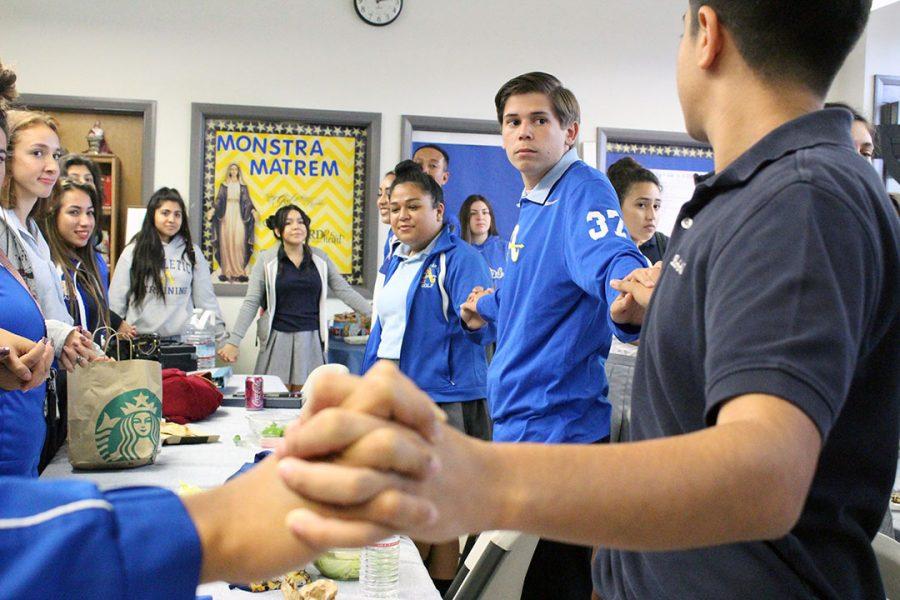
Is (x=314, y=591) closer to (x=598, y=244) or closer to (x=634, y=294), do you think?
(x=634, y=294)

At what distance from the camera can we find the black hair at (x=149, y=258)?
4.88m

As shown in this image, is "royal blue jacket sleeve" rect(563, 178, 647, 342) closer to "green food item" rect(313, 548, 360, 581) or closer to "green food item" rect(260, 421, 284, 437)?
"green food item" rect(313, 548, 360, 581)

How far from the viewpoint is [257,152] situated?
20.1 feet

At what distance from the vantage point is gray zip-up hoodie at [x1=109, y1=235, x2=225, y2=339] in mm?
4934

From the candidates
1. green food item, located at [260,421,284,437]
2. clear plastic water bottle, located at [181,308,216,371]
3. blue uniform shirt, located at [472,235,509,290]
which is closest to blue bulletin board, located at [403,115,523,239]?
blue uniform shirt, located at [472,235,509,290]

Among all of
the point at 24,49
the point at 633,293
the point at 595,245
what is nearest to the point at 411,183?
the point at 595,245

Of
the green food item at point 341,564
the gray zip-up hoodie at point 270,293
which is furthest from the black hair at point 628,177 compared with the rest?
the green food item at point 341,564

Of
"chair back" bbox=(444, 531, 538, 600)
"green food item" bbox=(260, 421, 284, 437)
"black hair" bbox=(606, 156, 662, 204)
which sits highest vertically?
"black hair" bbox=(606, 156, 662, 204)

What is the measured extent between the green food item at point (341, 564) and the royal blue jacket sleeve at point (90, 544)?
0.78 m

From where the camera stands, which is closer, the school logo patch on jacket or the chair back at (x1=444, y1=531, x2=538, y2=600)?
the chair back at (x1=444, y1=531, x2=538, y2=600)

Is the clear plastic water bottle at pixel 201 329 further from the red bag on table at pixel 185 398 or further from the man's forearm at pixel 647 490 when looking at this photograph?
the man's forearm at pixel 647 490

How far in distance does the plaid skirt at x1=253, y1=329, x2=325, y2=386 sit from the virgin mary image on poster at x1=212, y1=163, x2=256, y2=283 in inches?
39.4

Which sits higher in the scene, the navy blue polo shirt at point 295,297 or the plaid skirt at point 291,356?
the navy blue polo shirt at point 295,297

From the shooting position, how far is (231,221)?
6.13 meters
